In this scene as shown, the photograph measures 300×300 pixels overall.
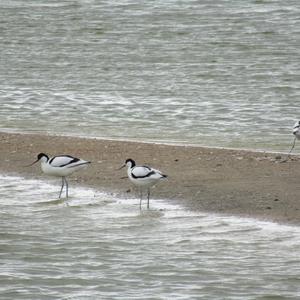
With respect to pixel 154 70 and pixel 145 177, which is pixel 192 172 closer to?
pixel 145 177

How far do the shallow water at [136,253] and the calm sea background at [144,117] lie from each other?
20 millimetres

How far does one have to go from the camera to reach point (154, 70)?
29.9m

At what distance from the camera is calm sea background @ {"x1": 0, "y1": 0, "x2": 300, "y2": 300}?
37.8 ft

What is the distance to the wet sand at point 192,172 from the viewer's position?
14494mm

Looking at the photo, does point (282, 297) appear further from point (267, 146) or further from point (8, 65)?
point (8, 65)

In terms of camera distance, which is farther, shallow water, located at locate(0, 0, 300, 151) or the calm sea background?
shallow water, located at locate(0, 0, 300, 151)

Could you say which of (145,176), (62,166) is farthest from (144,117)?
(145,176)

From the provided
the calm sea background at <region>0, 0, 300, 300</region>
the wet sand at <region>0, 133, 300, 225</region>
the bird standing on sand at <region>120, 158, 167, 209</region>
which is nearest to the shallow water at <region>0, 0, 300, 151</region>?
the calm sea background at <region>0, 0, 300, 300</region>

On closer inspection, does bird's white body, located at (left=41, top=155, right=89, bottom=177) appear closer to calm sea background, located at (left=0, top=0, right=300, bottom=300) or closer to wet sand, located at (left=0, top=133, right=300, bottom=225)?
calm sea background, located at (left=0, top=0, right=300, bottom=300)

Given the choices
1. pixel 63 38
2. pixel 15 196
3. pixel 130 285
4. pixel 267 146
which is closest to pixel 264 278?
pixel 130 285

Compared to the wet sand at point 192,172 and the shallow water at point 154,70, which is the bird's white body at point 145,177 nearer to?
the wet sand at point 192,172

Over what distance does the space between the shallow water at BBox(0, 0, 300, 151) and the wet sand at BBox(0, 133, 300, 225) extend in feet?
6.06

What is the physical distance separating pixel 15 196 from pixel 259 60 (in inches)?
641

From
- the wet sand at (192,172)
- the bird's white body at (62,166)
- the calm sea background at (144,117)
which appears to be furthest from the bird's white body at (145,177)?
the bird's white body at (62,166)
